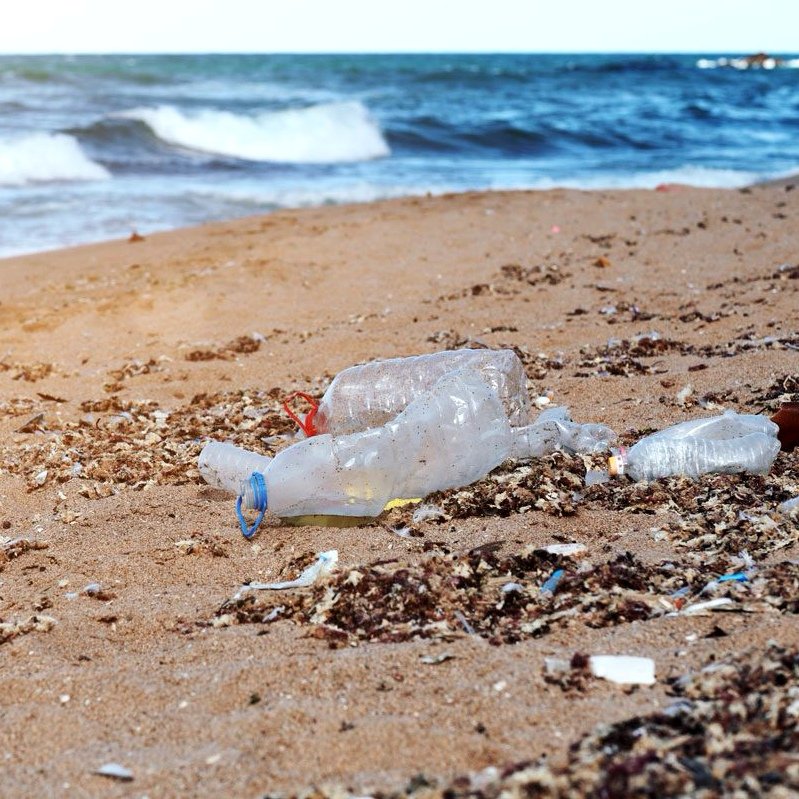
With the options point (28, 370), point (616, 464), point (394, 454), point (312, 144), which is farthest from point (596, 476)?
point (312, 144)

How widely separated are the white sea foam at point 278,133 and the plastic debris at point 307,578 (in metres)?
13.4

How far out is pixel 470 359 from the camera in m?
4.10

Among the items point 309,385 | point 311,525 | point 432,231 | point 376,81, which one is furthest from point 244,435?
point 376,81

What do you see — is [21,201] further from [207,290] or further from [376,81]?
[376,81]

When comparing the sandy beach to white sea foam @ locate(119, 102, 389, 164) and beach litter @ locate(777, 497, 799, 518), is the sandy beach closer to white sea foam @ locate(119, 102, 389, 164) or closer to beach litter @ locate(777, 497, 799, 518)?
beach litter @ locate(777, 497, 799, 518)

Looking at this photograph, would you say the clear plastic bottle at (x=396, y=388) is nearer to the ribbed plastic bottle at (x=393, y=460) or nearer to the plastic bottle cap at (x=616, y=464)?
the ribbed plastic bottle at (x=393, y=460)

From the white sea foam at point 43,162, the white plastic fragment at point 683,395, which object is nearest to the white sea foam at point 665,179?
the white sea foam at point 43,162

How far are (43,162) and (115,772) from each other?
1233cm

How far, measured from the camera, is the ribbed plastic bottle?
10.8 feet

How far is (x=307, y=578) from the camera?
→ 2.79 metres

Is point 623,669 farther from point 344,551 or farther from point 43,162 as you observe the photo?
point 43,162

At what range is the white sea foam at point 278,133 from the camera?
16.2 metres

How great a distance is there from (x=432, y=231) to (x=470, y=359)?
13.8 ft

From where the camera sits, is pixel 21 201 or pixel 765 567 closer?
pixel 765 567
